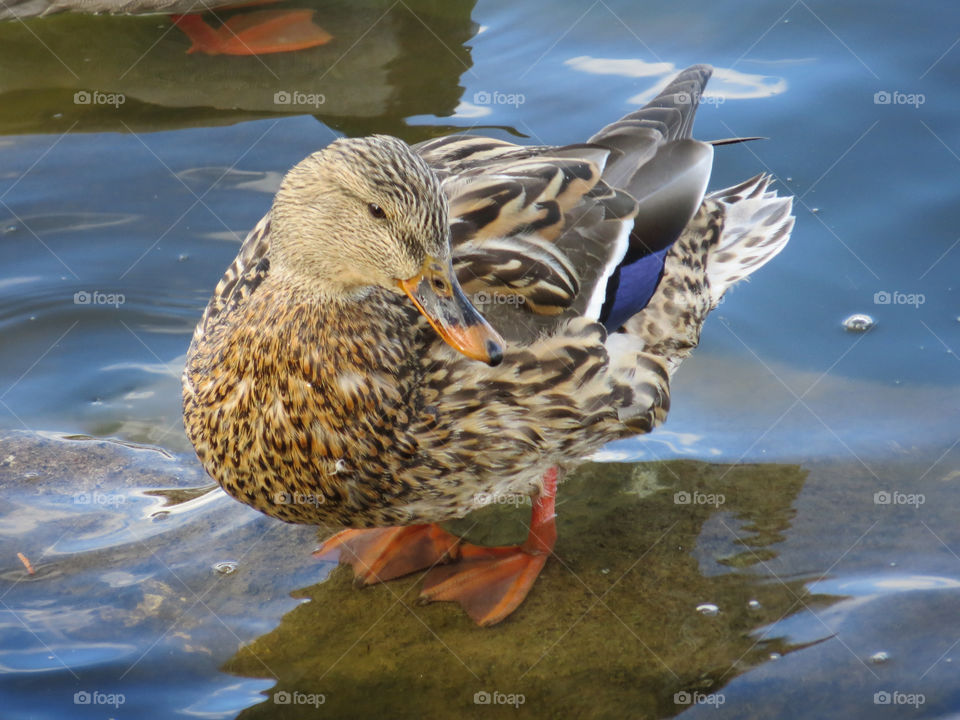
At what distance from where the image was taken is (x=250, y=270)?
3.59 m

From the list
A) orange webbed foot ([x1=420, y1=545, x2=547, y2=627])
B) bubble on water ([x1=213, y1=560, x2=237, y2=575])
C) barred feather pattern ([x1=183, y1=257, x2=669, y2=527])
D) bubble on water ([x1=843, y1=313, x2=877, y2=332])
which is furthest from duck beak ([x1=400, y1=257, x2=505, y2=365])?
bubble on water ([x1=843, y1=313, x2=877, y2=332])

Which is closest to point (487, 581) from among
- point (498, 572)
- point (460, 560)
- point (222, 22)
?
point (498, 572)

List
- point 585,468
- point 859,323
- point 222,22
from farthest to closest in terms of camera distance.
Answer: point 222,22
point 859,323
point 585,468

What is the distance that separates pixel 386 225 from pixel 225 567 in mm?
1441

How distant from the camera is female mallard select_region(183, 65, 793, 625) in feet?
9.98

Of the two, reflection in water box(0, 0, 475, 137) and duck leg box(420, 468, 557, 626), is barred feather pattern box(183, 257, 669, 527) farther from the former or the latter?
reflection in water box(0, 0, 475, 137)

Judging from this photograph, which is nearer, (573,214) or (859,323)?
(573,214)

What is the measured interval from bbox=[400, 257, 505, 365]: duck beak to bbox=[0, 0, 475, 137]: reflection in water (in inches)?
116

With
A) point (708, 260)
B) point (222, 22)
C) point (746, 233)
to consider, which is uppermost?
point (222, 22)

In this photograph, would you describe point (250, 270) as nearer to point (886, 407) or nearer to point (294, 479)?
point (294, 479)

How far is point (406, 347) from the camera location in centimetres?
335

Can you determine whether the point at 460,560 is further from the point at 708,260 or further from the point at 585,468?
the point at 708,260

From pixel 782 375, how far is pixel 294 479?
228 centimetres

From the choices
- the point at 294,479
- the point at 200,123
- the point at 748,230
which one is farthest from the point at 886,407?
the point at 200,123
